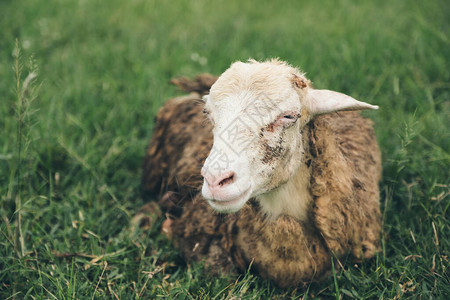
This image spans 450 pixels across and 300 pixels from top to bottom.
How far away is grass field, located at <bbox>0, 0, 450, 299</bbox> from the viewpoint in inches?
104

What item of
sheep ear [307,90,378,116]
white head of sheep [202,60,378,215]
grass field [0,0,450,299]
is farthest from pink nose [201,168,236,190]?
grass field [0,0,450,299]

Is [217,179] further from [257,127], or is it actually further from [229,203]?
[257,127]

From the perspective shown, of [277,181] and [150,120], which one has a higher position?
[277,181]

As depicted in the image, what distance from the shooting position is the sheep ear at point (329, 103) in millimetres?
2258

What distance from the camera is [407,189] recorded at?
323 centimetres

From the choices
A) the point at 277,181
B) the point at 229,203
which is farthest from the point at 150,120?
the point at 229,203

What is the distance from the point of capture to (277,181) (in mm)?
2279

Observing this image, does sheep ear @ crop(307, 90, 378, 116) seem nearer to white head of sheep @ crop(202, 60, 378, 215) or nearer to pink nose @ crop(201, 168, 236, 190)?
white head of sheep @ crop(202, 60, 378, 215)

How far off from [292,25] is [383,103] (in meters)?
1.98

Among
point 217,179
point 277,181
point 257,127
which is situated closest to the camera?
point 217,179

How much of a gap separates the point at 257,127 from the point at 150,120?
2.39 meters

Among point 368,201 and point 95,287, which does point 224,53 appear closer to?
point 368,201

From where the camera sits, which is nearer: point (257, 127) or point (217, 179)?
point (217, 179)

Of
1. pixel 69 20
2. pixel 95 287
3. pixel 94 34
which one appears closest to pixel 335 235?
pixel 95 287
